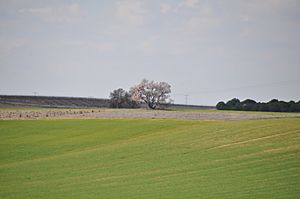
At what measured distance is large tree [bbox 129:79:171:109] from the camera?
96406 millimetres

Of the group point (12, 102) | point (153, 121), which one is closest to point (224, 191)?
point (153, 121)

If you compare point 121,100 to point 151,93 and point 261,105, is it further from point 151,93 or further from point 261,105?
point 261,105

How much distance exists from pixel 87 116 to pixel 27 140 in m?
19.3

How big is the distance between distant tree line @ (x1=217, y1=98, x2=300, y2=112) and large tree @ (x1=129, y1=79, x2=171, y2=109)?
11.1m

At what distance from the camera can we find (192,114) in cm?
5688

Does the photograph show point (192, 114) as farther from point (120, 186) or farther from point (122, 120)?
point (120, 186)

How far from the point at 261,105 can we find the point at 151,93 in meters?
24.9

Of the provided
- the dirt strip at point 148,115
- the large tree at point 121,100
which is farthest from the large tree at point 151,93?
the dirt strip at point 148,115

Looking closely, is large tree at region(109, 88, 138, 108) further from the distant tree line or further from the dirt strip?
the dirt strip

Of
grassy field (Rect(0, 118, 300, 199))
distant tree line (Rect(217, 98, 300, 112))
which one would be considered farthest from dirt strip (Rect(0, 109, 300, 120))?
distant tree line (Rect(217, 98, 300, 112))

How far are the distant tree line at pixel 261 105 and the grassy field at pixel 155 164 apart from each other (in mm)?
40014

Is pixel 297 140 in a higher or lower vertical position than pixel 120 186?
higher

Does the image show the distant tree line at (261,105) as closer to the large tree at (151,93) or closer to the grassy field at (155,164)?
the large tree at (151,93)

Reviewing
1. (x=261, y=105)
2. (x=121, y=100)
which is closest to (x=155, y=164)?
(x=261, y=105)
